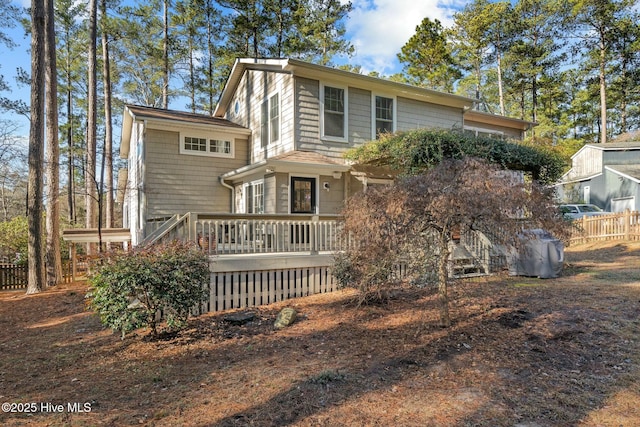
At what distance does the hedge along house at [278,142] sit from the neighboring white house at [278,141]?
0.03m

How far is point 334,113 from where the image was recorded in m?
11.5

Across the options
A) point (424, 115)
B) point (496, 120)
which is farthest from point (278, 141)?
point (496, 120)

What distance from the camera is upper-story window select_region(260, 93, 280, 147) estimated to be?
12.0 meters

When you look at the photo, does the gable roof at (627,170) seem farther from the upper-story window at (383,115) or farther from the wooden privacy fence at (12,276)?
the wooden privacy fence at (12,276)

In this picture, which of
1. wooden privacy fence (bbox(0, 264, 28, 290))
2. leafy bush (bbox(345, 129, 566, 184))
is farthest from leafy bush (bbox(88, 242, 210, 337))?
wooden privacy fence (bbox(0, 264, 28, 290))

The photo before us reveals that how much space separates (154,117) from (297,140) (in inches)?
196

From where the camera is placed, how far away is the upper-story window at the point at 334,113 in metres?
11.4

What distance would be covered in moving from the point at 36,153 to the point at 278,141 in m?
6.98

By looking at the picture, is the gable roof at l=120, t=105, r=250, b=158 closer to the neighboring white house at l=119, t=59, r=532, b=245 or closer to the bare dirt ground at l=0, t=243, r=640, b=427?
the neighboring white house at l=119, t=59, r=532, b=245

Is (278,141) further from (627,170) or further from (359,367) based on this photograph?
(627,170)

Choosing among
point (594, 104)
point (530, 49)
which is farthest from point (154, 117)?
point (594, 104)

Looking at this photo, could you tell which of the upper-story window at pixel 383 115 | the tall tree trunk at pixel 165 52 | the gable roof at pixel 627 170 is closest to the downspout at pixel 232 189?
the upper-story window at pixel 383 115

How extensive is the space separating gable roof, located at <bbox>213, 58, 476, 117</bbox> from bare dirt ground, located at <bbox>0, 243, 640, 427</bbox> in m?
7.13

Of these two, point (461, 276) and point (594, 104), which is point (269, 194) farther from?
point (594, 104)
